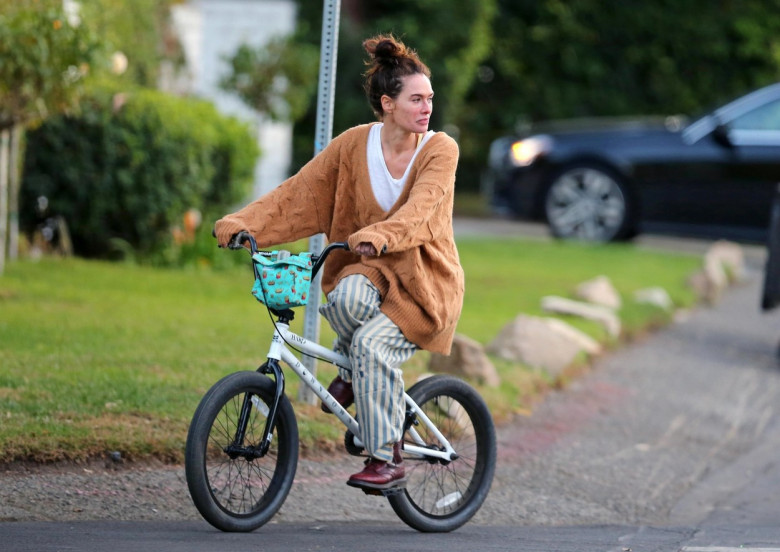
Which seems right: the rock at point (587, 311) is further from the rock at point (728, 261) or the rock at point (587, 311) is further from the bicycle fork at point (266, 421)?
the bicycle fork at point (266, 421)

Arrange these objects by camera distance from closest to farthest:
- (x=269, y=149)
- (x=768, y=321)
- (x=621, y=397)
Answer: (x=621, y=397) < (x=768, y=321) < (x=269, y=149)

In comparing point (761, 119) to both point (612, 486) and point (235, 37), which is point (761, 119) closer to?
point (235, 37)

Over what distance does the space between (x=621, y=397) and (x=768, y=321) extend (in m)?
3.36

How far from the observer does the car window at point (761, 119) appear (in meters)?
13.2

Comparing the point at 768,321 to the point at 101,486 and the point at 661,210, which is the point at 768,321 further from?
the point at 101,486

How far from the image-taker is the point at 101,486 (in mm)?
5004

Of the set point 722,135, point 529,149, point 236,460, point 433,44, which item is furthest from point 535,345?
point 433,44

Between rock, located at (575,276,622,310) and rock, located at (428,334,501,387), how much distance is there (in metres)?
3.25

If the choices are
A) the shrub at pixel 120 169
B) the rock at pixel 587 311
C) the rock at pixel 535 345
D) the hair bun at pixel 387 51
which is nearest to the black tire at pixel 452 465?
the hair bun at pixel 387 51

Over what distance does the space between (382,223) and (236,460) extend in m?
0.96

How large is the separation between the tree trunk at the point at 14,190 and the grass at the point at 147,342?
225mm

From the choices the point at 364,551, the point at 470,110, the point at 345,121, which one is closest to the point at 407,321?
the point at 364,551

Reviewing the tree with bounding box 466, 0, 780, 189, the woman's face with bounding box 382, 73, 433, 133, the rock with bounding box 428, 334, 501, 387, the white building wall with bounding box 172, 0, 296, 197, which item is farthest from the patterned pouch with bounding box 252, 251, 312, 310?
the tree with bounding box 466, 0, 780, 189

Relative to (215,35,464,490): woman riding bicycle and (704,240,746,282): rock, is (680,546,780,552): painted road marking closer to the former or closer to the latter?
(215,35,464,490): woman riding bicycle
